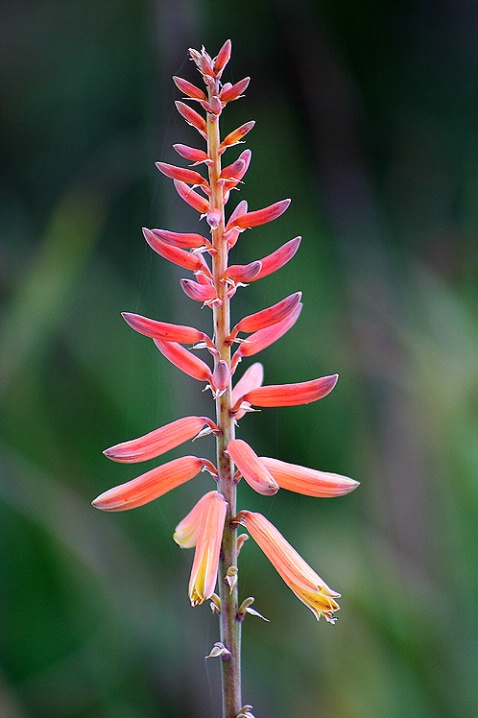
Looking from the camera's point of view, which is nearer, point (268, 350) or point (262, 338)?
point (262, 338)

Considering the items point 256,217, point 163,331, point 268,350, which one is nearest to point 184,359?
point 163,331

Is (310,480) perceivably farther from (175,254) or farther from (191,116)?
(191,116)

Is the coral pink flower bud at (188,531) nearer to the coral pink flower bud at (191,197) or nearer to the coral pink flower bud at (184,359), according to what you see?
the coral pink flower bud at (184,359)

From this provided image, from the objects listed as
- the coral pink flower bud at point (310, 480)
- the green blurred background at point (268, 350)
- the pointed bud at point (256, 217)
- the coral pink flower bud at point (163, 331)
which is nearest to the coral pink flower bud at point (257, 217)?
the pointed bud at point (256, 217)

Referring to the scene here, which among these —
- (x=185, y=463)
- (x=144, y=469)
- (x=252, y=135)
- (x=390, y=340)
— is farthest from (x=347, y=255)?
(x=185, y=463)

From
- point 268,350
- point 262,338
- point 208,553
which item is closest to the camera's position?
point 208,553

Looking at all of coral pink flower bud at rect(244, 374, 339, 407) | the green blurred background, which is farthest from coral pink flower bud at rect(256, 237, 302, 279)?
the green blurred background
